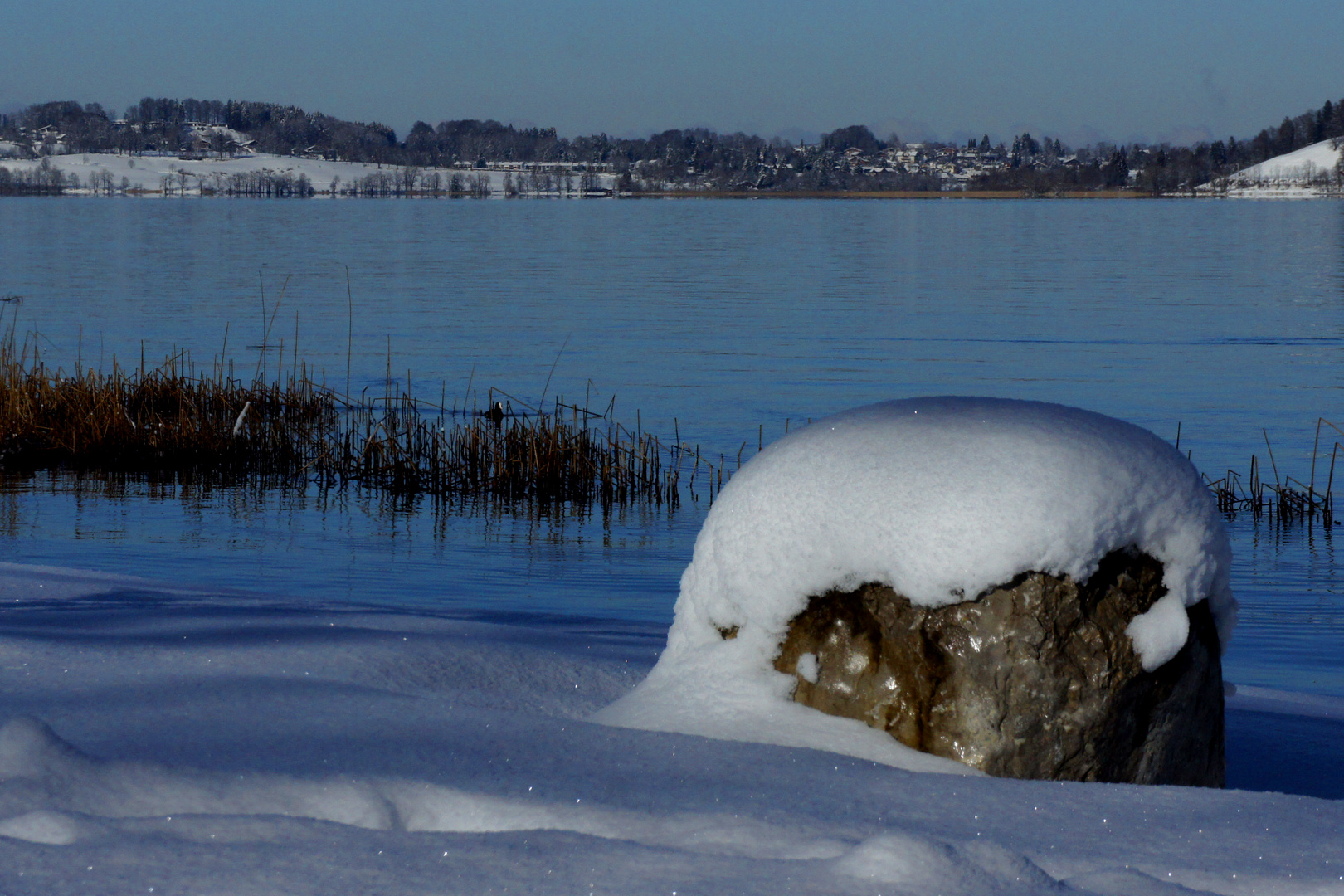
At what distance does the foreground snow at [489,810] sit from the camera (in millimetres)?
2248

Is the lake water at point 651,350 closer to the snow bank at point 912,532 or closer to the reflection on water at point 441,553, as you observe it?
the reflection on water at point 441,553

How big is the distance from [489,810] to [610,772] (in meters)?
0.35

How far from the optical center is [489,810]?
8.61 feet

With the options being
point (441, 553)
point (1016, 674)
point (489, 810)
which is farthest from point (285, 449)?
point (489, 810)

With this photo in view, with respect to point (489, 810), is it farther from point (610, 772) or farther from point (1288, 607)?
point (1288, 607)

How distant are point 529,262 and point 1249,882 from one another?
51718 mm

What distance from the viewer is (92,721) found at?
10.2ft

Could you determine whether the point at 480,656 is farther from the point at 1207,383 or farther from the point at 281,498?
the point at 1207,383

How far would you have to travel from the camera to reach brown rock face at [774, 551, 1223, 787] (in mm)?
3363

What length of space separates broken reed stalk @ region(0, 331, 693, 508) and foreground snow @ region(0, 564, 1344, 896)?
8.63 meters

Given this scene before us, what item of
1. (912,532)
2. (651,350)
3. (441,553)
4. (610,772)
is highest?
(912,532)

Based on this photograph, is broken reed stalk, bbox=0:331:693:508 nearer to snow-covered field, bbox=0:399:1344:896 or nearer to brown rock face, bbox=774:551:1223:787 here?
snow-covered field, bbox=0:399:1344:896

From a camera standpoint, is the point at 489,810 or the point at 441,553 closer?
the point at 489,810

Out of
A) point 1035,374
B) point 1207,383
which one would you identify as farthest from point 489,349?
point 1207,383
